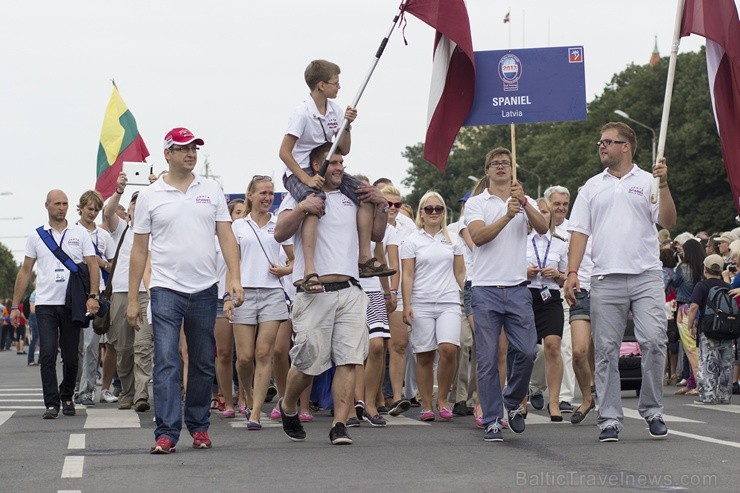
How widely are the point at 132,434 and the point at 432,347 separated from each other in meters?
3.08

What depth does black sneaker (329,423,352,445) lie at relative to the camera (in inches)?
416

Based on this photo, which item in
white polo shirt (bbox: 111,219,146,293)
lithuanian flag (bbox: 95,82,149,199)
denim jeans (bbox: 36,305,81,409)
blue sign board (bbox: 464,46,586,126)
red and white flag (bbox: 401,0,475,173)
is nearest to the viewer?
blue sign board (bbox: 464,46,586,126)

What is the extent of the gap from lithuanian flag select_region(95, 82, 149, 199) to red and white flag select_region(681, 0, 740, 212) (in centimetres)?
981

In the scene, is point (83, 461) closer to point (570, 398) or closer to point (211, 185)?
point (211, 185)

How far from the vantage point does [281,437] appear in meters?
→ 11.4

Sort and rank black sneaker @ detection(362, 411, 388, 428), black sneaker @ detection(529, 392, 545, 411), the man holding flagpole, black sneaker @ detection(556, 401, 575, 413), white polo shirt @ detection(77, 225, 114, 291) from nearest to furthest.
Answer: the man holding flagpole → black sneaker @ detection(362, 411, 388, 428) → black sneaker @ detection(556, 401, 575, 413) → black sneaker @ detection(529, 392, 545, 411) → white polo shirt @ detection(77, 225, 114, 291)

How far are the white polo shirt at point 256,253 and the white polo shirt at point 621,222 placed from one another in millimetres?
3197

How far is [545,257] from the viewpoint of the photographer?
531 inches

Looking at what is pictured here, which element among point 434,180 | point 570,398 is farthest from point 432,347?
point 434,180

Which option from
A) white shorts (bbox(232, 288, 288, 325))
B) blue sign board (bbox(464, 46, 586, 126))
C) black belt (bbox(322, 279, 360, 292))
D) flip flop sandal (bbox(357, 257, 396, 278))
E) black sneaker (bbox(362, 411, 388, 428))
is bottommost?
black sneaker (bbox(362, 411, 388, 428))

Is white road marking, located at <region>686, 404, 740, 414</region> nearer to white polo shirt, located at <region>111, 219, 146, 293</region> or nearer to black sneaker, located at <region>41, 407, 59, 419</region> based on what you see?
white polo shirt, located at <region>111, 219, 146, 293</region>

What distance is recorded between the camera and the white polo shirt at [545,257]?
13477mm

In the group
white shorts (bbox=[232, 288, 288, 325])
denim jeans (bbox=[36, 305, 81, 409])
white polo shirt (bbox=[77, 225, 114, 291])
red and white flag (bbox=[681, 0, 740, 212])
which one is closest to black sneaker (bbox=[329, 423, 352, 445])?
white shorts (bbox=[232, 288, 288, 325])

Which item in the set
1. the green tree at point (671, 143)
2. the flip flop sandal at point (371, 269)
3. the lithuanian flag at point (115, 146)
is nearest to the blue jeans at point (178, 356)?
the flip flop sandal at point (371, 269)
